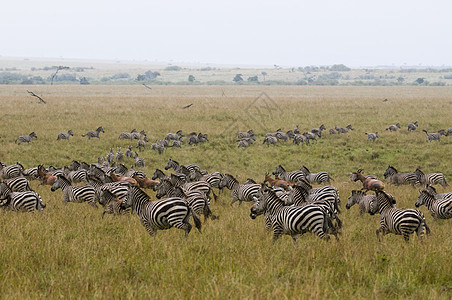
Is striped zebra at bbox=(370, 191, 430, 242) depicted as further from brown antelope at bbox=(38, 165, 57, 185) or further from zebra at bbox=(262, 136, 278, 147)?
zebra at bbox=(262, 136, 278, 147)

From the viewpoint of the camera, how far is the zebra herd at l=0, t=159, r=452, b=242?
9.41 metres

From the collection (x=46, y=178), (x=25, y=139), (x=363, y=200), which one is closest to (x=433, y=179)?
(x=363, y=200)

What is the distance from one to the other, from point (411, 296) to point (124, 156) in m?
22.5

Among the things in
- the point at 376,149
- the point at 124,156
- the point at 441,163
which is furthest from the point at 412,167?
the point at 124,156

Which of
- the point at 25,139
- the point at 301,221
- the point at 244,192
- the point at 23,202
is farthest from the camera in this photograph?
the point at 25,139

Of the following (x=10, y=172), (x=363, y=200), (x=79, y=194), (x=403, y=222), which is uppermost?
(x=403, y=222)

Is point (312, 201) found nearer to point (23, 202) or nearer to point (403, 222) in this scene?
point (403, 222)

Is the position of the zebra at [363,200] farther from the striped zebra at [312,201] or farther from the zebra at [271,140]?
the zebra at [271,140]

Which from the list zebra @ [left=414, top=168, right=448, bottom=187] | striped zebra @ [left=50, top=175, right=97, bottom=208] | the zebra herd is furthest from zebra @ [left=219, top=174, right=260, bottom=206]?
zebra @ [left=414, top=168, right=448, bottom=187]

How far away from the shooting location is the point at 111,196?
12.9 meters

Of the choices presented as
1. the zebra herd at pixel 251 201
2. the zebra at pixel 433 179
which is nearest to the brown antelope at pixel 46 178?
the zebra herd at pixel 251 201

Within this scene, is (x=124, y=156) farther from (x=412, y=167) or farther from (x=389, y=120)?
(x=389, y=120)

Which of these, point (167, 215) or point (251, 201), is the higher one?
point (167, 215)

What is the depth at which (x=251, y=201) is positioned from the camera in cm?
1577
